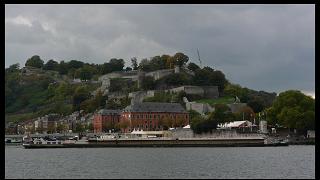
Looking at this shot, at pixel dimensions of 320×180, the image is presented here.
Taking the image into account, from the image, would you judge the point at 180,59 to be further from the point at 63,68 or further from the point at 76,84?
the point at 63,68

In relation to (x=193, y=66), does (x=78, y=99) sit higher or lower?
lower

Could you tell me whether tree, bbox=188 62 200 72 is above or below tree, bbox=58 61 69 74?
below

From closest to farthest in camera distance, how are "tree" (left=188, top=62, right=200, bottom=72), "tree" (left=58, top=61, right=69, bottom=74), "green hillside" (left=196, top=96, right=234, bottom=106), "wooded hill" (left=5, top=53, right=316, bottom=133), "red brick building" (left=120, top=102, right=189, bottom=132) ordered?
"red brick building" (left=120, top=102, right=189, bottom=132) → "green hillside" (left=196, top=96, right=234, bottom=106) → "wooded hill" (left=5, top=53, right=316, bottom=133) → "tree" (left=188, top=62, right=200, bottom=72) → "tree" (left=58, top=61, right=69, bottom=74)

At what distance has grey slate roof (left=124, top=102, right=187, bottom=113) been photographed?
334 ft

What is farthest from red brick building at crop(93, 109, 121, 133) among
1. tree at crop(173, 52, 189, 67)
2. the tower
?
tree at crop(173, 52, 189, 67)

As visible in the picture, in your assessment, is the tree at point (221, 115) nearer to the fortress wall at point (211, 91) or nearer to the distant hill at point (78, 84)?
the distant hill at point (78, 84)

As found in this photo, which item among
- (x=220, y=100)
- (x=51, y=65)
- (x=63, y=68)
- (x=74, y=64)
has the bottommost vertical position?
(x=220, y=100)

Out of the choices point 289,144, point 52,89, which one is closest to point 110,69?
point 52,89

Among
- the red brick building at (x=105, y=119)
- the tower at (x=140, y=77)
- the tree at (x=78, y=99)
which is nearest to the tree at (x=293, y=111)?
the red brick building at (x=105, y=119)

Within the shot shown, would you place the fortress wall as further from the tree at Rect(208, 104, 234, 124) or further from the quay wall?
the quay wall

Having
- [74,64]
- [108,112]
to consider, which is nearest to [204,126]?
[108,112]

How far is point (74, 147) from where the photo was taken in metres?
78.9

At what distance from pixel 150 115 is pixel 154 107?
74.0 inches

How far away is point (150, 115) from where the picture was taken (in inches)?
4006
